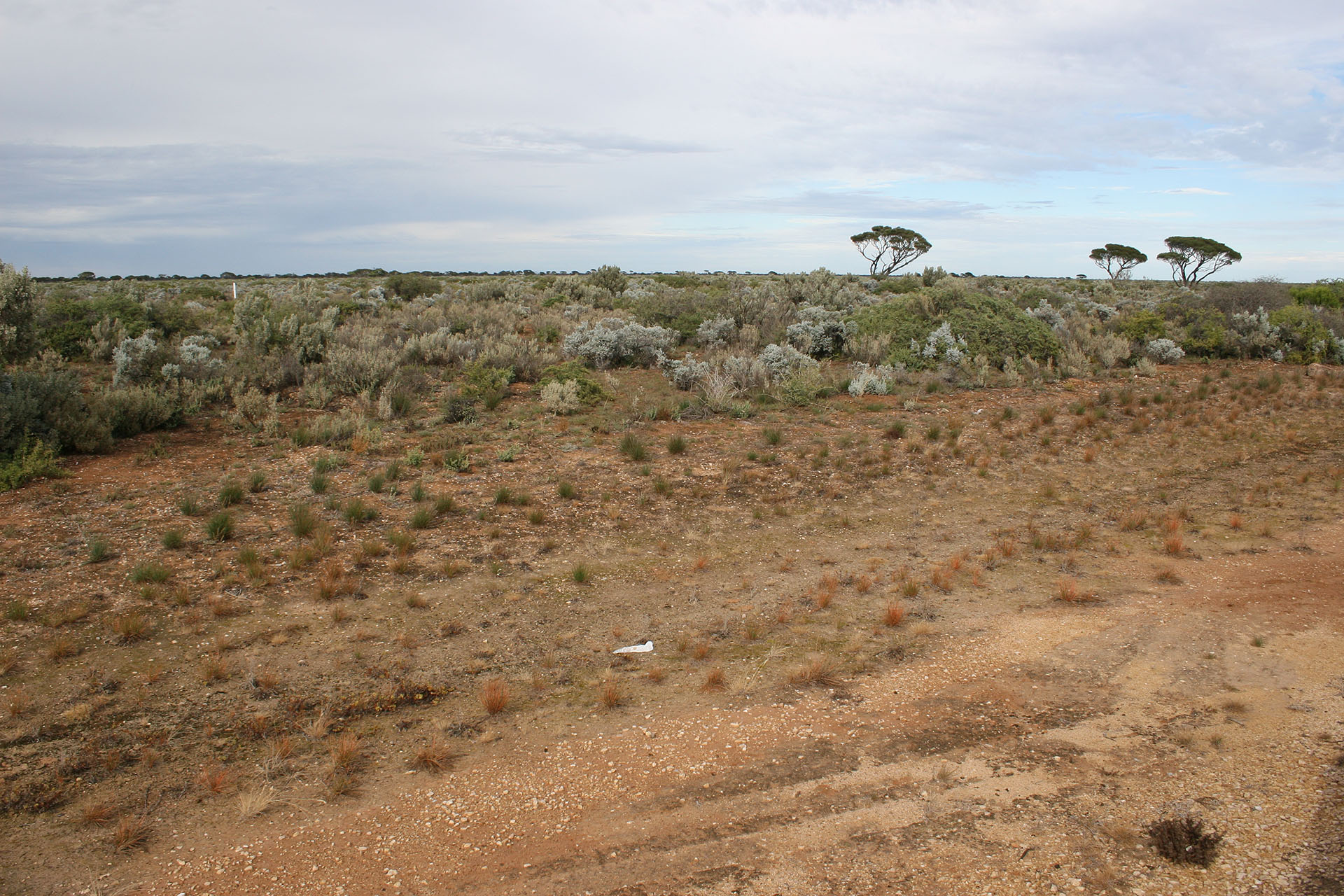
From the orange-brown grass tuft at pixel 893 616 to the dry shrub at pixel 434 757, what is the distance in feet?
12.2

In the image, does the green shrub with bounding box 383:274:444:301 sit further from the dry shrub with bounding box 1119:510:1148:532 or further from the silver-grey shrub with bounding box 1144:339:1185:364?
the dry shrub with bounding box 1119:510:1148:532

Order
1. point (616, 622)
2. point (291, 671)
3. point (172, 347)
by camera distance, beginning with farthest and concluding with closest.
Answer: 1. point (172, 347)
2. point (616, 622)
3. point (291, 671)

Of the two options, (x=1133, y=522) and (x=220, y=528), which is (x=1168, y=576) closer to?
(x=1133, y=522)

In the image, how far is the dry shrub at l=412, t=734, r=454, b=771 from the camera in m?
4.55

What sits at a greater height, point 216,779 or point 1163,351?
point 1163,351

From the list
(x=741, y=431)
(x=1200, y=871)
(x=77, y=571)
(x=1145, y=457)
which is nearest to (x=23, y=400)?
(x=77, y=571)

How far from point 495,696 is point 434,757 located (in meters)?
0.67

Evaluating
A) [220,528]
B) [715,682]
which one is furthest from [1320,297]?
[220,528]

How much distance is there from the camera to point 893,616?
6.50 metres

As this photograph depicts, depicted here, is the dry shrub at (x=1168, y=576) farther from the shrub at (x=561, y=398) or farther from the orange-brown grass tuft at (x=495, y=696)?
the shrub at (x=561, y=398)

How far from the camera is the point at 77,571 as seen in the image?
6664mm

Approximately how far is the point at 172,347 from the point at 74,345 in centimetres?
241

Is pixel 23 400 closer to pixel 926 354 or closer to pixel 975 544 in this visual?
pixel 975 544

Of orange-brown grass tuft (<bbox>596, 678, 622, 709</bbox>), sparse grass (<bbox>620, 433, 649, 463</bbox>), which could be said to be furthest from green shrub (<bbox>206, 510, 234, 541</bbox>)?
sparse grass (<bbox>620, 433, 649, 463</bbox>)
